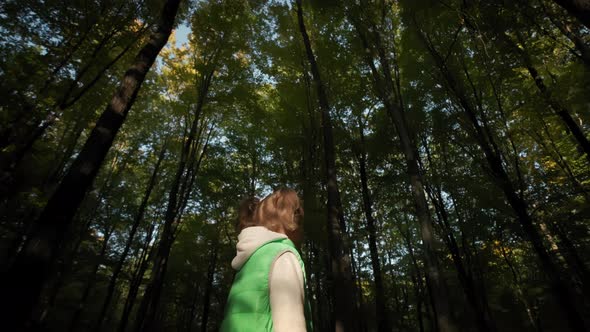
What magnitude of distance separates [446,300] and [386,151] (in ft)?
28.6

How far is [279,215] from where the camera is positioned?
1531 millimetres

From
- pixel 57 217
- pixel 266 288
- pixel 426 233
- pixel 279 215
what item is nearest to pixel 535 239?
pixel 426 233

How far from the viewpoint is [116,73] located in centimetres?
1072

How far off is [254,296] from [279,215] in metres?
0.49

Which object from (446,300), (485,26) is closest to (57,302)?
(446,300)

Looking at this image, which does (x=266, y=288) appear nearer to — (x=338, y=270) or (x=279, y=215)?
(x=279, y=215)

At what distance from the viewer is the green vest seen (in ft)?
3.58

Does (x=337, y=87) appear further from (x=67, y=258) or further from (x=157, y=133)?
(x=67, y=258)

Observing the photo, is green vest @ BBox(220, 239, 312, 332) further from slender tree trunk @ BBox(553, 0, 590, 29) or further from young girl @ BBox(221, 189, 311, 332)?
slender tree trunk @ BBox(553, 0, 590, 29)

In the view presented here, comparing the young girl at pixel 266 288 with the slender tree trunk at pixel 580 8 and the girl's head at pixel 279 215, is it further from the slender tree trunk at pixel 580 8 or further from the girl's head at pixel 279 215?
the slender tree trunk at pixel 580 8

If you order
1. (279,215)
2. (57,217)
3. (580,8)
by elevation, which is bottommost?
(279,215)

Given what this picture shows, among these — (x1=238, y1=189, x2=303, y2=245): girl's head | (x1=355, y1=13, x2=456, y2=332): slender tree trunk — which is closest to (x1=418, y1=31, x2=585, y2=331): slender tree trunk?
(x1=355, y1=13, x2=456, y2=332): slender tree trunk

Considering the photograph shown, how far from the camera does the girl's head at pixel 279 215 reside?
151 centimetres

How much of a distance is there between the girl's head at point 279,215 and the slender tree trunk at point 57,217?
2.55 metres
